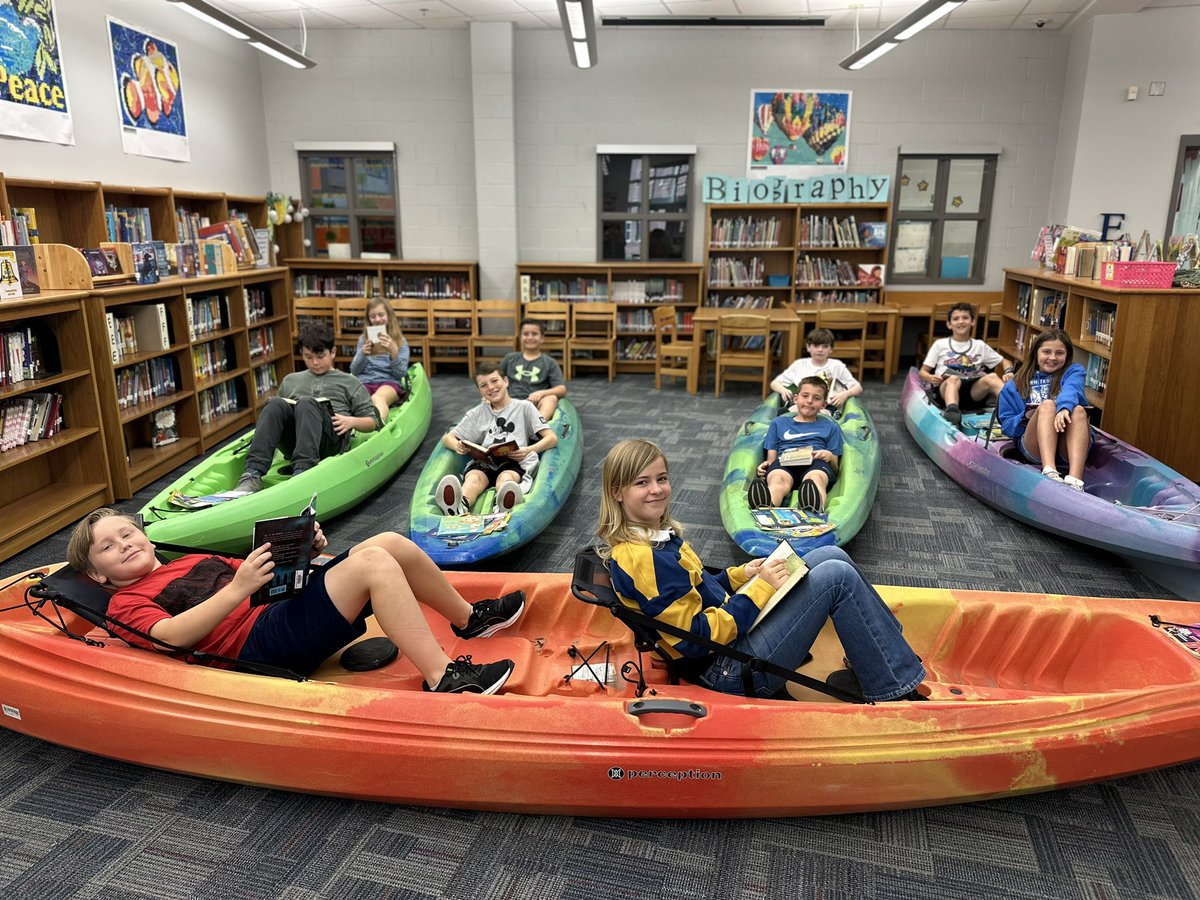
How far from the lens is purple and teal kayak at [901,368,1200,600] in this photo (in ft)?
11.3

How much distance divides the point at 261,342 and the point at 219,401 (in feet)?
2.75

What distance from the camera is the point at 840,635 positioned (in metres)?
2.30

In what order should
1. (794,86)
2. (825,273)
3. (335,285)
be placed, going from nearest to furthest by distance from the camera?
(794,86), (825,273), (335,285)

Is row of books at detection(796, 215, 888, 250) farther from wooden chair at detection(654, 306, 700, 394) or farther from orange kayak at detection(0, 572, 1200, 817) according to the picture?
orange kayak at detection(0, 572, 1200, 817)

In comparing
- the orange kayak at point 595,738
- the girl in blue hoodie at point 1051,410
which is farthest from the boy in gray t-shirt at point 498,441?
the girl in blue hoodie at point 1051,410

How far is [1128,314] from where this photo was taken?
4648mm

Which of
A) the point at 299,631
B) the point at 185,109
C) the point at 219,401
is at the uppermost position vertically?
the point at 185,109

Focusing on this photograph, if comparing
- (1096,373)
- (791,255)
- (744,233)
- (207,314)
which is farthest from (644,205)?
(1096,373)

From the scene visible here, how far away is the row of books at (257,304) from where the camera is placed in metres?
6.63

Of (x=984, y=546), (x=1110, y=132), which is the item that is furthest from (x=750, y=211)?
(x=984, y=546)

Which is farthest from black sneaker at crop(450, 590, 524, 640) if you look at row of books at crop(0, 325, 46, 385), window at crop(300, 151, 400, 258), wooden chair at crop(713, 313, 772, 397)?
window at crop(300, 151, 400, 258)

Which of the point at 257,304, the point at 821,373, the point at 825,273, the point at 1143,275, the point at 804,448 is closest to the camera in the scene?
the point at 804,448

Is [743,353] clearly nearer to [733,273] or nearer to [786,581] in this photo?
[733,273]

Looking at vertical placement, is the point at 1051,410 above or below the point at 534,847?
above
